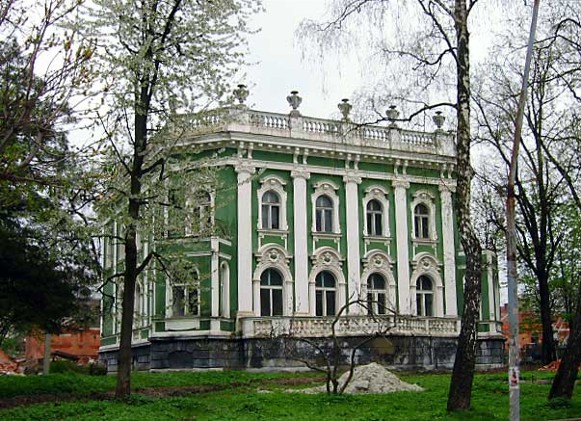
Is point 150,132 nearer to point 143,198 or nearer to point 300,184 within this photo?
point 143,198

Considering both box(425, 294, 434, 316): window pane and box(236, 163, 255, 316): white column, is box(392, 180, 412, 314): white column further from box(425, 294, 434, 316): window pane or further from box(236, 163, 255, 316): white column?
box(236, 163, 255, 316): white column

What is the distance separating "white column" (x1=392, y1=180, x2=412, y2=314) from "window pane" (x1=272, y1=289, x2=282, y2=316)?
6120 mm

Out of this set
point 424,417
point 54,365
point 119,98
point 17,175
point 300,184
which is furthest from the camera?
point 54,365

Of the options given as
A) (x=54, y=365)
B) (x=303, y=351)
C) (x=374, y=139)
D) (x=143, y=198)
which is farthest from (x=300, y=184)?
(x=143, y=198)

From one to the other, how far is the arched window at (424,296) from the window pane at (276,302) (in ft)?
23.8

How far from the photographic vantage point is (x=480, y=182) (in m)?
39.7

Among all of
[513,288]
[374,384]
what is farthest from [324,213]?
[513,288]


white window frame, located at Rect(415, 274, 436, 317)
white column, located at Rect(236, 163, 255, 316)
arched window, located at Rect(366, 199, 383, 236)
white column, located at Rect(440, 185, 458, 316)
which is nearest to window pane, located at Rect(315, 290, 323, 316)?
white column, located at Rect(236, 163, 255, 316)

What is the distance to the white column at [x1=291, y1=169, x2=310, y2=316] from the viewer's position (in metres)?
38.2

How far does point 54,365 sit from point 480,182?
23.1m

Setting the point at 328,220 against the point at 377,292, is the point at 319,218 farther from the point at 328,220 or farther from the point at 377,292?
the point at 377,292

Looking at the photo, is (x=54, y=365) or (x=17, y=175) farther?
(x=54, y=365)

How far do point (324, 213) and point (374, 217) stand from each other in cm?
279

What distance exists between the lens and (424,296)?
1636 inches
